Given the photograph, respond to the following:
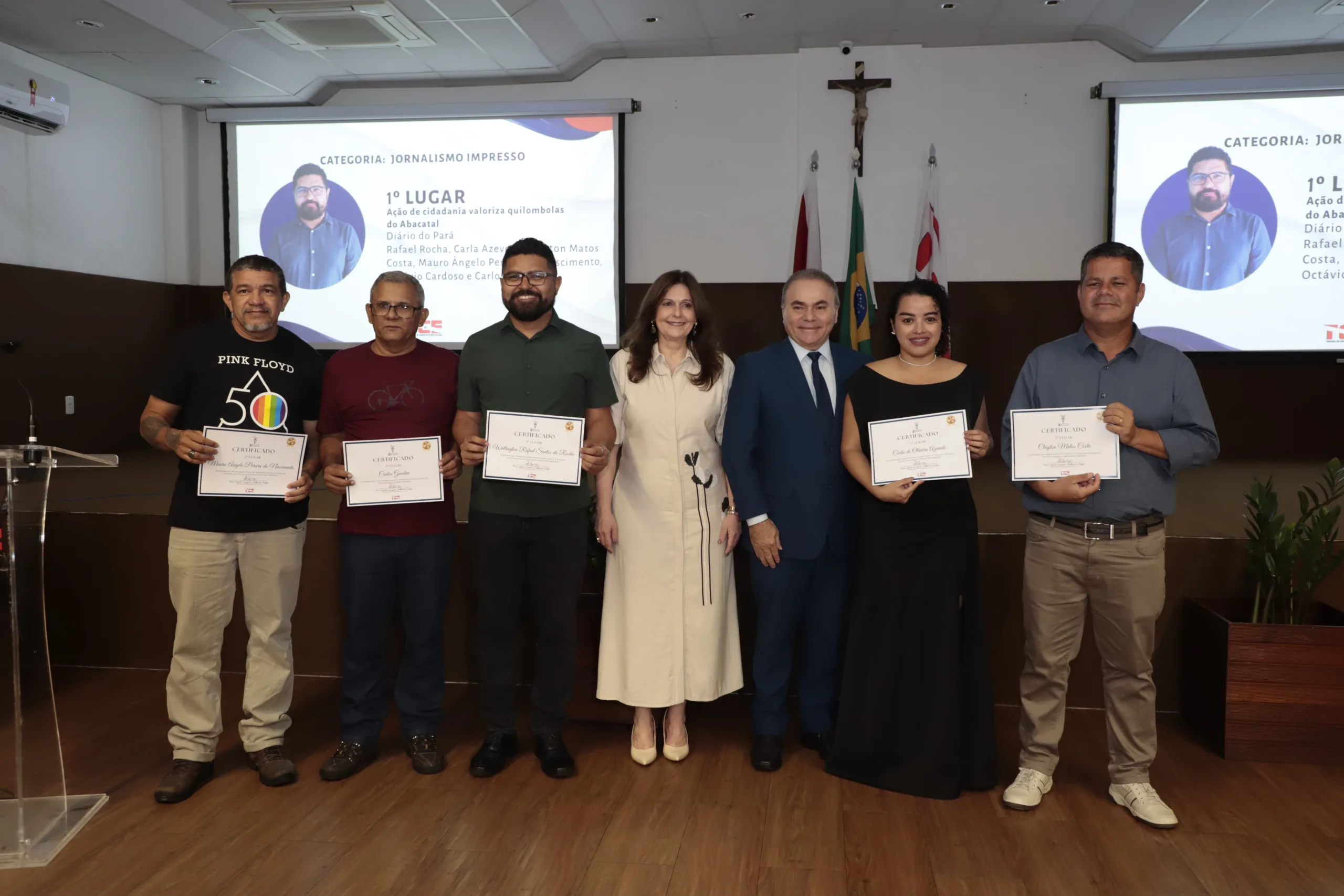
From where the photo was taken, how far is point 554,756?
2.81 meters

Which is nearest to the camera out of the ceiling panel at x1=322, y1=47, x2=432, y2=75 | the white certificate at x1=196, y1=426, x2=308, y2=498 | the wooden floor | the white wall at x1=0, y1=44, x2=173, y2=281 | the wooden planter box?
the wooden floor

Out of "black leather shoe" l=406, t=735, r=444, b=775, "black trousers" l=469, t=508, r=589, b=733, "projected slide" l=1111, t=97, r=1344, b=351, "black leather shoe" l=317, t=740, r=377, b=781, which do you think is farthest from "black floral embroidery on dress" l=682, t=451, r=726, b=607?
"projected slide" l=1111, t=97, r=1344, b=351

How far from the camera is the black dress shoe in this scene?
9.30 feet

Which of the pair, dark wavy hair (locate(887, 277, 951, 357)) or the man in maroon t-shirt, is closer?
dark wavy hair (locate(887, 277, 951, 357))

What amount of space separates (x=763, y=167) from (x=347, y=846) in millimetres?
4950

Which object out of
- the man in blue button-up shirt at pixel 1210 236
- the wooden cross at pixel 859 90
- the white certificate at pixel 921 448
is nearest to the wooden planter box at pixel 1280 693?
the white certificate at pixel 921 448

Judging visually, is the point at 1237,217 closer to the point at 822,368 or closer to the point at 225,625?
the point at 822,368

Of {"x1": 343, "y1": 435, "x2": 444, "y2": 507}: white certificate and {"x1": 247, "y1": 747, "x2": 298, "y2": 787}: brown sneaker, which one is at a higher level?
{"x1": 343, "y1": 435, "x2": 444, "y2": 507}: white certificate

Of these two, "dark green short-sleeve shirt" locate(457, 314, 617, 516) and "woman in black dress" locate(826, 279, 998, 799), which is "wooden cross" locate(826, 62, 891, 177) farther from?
"dark green short-sleeve shirt" locate(457, 314, 617, 516)

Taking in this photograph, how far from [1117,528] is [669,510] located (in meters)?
1.25

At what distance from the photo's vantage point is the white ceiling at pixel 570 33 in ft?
16.4

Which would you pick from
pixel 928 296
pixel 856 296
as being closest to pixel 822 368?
pixel 928 296

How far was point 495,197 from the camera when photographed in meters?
6.30

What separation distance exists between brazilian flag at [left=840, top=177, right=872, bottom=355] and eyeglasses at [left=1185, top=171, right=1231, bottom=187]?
2.14m
